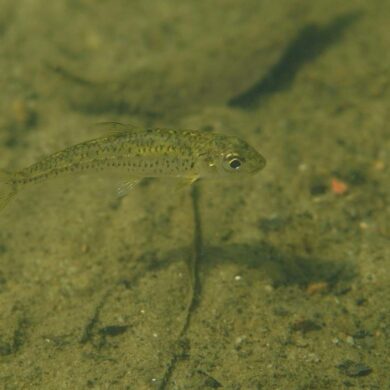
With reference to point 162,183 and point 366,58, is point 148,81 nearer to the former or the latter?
point 162,183

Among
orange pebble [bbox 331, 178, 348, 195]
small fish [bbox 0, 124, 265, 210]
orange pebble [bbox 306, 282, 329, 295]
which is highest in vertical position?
small fish [bbox 0, 124, 265, 210]

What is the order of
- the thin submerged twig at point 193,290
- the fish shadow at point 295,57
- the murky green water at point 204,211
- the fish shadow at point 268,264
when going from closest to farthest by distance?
1. the thin submerged twig at point 193,290
2. the murky green water at point 204,211
3. the fish shadow at point 268,264
4. the fish shadow at point 295,57

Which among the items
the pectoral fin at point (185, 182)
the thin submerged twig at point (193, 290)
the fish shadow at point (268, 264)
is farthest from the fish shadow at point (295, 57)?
the pectoral fin at point (185, 182)

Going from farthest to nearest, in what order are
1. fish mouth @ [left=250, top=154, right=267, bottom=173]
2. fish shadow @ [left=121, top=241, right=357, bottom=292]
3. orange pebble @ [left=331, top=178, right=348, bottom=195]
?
orange pebble @ [left=331, top=178, right=348, bottom=195] → fish shadow @ [left=121, top=241, right=357, bottom=292] → fish mouth @ [left=250, top=154, right=267, bottom=173]

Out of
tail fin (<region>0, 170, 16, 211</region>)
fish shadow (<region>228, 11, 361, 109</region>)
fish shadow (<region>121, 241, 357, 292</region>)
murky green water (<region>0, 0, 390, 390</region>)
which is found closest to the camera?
murky green water (<region>0, 0, 390, 390</region>)

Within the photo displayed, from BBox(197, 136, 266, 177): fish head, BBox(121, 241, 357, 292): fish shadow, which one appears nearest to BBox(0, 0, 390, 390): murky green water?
BBox(121, 241, 357, 292): fish shadow

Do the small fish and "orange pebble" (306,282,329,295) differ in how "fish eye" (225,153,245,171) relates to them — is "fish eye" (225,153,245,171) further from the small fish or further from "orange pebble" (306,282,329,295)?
"orange pebble" (306,282,329,295)

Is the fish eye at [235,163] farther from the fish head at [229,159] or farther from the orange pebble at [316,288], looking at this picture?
the orange pebble at [316,288]

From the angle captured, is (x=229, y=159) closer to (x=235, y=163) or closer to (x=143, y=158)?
(x=235, y=163)

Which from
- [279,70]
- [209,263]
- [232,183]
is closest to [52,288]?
[209,263]
